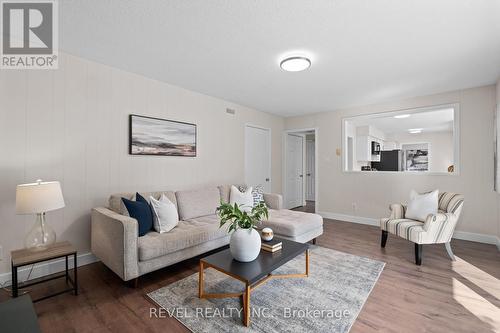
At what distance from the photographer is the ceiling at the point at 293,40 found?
1842 millimetres

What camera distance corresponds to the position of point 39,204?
1929 millimetres

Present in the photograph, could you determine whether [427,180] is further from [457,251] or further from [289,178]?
[289,178]

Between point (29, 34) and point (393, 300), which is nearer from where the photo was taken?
point (393, 300)

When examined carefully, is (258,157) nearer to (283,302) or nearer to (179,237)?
(179,237)

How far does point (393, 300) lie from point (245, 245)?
139 cm

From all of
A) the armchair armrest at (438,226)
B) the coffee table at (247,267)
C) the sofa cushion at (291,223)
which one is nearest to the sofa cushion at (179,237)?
the coffee table at (247,267)

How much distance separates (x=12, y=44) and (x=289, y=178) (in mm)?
5399

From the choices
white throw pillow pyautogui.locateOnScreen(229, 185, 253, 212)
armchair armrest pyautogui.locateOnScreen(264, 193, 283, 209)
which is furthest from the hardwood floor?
armchair armrest pyautogui.locateOnScreen(264, 193, 283, 209)

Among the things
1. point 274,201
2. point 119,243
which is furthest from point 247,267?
point 274,201

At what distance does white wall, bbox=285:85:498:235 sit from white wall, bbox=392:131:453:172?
4.95m

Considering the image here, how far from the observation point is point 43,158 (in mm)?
2408

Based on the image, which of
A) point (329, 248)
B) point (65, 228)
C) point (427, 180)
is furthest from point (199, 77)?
point (427, 180)

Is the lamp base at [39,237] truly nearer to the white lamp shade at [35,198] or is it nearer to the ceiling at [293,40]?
the white lamp shade at [35,198]

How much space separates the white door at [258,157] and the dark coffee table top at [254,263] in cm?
280
